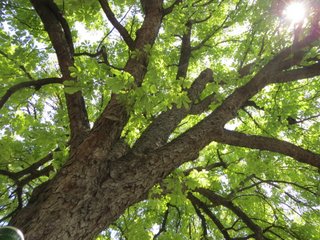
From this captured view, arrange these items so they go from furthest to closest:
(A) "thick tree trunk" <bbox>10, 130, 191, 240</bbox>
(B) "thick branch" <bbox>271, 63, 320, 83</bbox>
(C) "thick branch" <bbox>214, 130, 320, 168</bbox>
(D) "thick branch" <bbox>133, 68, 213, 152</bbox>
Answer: (B) "thick branch" <bbox>271, 63, 320, 83</bbox>
(C) "thick branch" <bbox>214, 130, 320, 168</bbox>
(D) "thick branch" <bbox>133, 68, 213, 152</bbox>
(A) "thick tree trunk" <bbox>10, 130, 191, 240</bbox>

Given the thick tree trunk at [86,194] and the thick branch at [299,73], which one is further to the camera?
the thick branch at [299,73]

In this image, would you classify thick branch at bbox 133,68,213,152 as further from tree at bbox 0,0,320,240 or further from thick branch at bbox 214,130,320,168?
thick branch at bbox 214,130,320,168

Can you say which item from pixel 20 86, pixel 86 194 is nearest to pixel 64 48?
pixel 20 86

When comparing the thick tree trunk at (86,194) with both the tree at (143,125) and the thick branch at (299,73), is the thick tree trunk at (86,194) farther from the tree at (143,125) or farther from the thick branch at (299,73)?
the thick branch at (299,73)

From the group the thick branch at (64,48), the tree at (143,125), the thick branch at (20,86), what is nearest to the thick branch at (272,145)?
the tree at (143,125)

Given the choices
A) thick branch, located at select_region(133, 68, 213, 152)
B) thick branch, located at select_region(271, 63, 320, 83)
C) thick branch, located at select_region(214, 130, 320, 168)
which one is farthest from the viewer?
thick branch, located at select_region(271, 63, 320, 83)

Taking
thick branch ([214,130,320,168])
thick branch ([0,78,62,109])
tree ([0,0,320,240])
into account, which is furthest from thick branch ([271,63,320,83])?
thick branch ([0,78,62,109])

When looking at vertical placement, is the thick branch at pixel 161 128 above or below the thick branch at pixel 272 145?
above

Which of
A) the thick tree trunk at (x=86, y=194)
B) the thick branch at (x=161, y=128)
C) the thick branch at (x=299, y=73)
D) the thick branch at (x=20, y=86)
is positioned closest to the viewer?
the thick tree trunk at (x=86, y=194)

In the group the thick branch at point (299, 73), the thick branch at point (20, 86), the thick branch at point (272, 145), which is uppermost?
the thick branch at point (20, 86)

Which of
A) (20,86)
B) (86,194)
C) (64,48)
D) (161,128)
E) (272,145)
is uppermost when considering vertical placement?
(64,48)

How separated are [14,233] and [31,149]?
16.7ft

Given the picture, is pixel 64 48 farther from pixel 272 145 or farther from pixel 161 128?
pixel 272 145

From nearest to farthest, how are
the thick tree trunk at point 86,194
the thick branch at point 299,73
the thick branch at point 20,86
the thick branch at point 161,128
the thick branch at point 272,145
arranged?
the thick tree trunk at point 86,194
the thick branch at point 20,86
the thick branch at point 161,128
the thick branch at point 272,145
the thick branch at point 299,73
